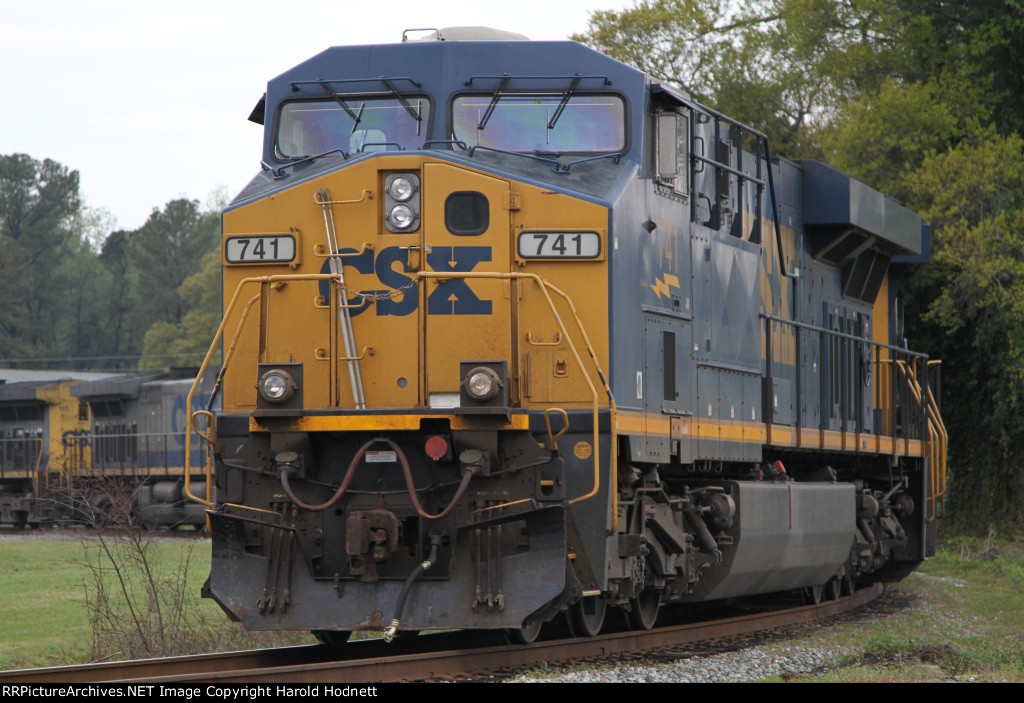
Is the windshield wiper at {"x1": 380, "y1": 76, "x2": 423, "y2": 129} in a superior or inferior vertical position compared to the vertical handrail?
superior

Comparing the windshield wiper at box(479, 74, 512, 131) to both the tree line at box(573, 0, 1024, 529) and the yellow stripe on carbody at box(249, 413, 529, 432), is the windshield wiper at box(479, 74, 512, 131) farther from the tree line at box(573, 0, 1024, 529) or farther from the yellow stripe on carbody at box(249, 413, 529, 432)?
the tree line at box(573, 0, 1024, 529)

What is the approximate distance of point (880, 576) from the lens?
1672 centimetres

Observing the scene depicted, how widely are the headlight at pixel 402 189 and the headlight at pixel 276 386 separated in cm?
137

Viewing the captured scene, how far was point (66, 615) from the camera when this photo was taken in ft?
45.4

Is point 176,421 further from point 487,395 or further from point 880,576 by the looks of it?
point 487,395

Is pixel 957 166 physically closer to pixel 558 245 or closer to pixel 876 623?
pixel 876 623

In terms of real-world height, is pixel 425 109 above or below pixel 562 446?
above

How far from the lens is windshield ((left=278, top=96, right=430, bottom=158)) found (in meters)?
9.27

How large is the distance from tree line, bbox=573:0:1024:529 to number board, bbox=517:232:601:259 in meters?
12.6

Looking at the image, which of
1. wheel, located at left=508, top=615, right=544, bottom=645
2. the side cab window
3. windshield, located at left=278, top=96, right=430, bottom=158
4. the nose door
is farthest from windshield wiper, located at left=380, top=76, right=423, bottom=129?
wheel, located at left=508, top=615, right=544, bottom=645

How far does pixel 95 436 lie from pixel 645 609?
2193 cm

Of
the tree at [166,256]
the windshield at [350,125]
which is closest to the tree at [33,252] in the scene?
the tree at [166,256]
